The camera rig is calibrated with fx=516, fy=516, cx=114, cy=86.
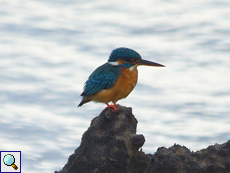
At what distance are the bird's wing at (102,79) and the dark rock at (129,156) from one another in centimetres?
94

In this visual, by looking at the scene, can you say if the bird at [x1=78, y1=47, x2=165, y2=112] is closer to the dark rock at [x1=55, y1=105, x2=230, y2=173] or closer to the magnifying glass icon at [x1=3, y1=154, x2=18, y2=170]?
the dark rock at [x1=55, y1=105, x2=230, y2=173]

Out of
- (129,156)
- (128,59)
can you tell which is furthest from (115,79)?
(129,156)

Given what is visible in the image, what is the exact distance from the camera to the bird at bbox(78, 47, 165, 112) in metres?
7.79

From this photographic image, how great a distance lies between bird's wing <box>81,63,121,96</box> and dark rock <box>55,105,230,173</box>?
0.94 m

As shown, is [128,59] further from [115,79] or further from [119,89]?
[119,89]

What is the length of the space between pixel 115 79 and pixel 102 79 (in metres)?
0.20

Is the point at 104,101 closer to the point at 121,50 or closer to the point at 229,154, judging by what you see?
the point at 121,50

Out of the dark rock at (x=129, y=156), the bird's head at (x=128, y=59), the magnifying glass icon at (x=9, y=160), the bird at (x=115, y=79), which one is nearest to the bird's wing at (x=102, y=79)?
the bird at (x=115, y=79)

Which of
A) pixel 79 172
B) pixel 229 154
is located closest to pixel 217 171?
pixel 229 154

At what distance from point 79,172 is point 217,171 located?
1.81 m

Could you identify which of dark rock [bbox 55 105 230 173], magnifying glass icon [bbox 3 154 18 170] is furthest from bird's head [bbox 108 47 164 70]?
magnifying glass icon [bbox 3 154 18 170]

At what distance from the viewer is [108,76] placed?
7836mm

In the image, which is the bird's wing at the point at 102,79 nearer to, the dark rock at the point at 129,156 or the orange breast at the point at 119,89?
the orange breast at the point at 119,89

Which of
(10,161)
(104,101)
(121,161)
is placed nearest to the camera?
(121,161)
